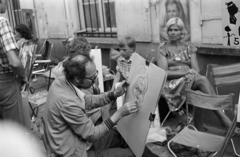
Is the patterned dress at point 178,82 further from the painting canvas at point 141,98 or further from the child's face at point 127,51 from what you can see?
the painting canvas at point 141,98

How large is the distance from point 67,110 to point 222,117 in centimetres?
209

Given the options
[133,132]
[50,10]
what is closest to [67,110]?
[133,132]

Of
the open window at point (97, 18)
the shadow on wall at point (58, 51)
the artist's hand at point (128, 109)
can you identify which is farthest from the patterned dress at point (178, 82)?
the shadow on wall at point (58, 51)

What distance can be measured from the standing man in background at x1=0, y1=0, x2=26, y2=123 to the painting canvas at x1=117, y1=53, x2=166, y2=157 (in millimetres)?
1295

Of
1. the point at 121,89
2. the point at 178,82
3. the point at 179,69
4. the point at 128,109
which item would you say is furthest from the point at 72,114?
the point at 179,69

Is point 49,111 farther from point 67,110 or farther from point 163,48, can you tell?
point 163,48

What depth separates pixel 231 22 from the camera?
11.3 ft

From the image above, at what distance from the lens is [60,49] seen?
8.52 m

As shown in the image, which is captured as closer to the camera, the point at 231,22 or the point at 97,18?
the point at 231,22

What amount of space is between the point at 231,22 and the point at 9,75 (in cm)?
258

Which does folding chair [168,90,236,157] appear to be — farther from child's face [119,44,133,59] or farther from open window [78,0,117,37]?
open window [78,0,117,37]

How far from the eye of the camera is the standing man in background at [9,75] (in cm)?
323

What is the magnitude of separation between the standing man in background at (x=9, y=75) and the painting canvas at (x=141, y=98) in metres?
1.29

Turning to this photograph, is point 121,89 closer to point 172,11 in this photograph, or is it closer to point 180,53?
point 180,53
